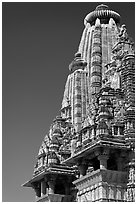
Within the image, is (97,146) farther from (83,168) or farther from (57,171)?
(57,171)

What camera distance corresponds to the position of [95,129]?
96.7 feet

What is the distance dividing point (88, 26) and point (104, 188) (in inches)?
1006

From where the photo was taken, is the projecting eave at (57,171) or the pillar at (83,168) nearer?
the pillar at (83,168)

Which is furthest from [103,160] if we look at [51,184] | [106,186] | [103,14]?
[103,14]

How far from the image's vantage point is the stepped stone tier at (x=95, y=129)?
2814 centimetres

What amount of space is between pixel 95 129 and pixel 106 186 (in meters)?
3.87

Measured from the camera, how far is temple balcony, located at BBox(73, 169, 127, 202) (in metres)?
27.5

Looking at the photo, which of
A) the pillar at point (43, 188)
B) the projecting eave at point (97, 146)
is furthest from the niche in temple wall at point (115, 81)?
the pillar at point (43, 188)

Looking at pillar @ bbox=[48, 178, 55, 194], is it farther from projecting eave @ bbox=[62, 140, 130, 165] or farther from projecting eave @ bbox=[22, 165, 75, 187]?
projecting eave @ bbox=[62, 140, 130, 165]

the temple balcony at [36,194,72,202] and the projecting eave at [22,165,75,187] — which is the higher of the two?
the projecting eave at [22,165,75,187]

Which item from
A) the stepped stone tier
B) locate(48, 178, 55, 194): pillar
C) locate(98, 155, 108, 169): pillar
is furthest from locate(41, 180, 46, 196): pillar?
locate(98, 155, 108, 169): pillar

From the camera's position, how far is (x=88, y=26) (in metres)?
49.2

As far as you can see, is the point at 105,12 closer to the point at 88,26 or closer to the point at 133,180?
the point at 88,26

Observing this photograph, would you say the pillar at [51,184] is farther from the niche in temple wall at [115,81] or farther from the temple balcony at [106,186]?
the niche in temple wall at [115,81]
